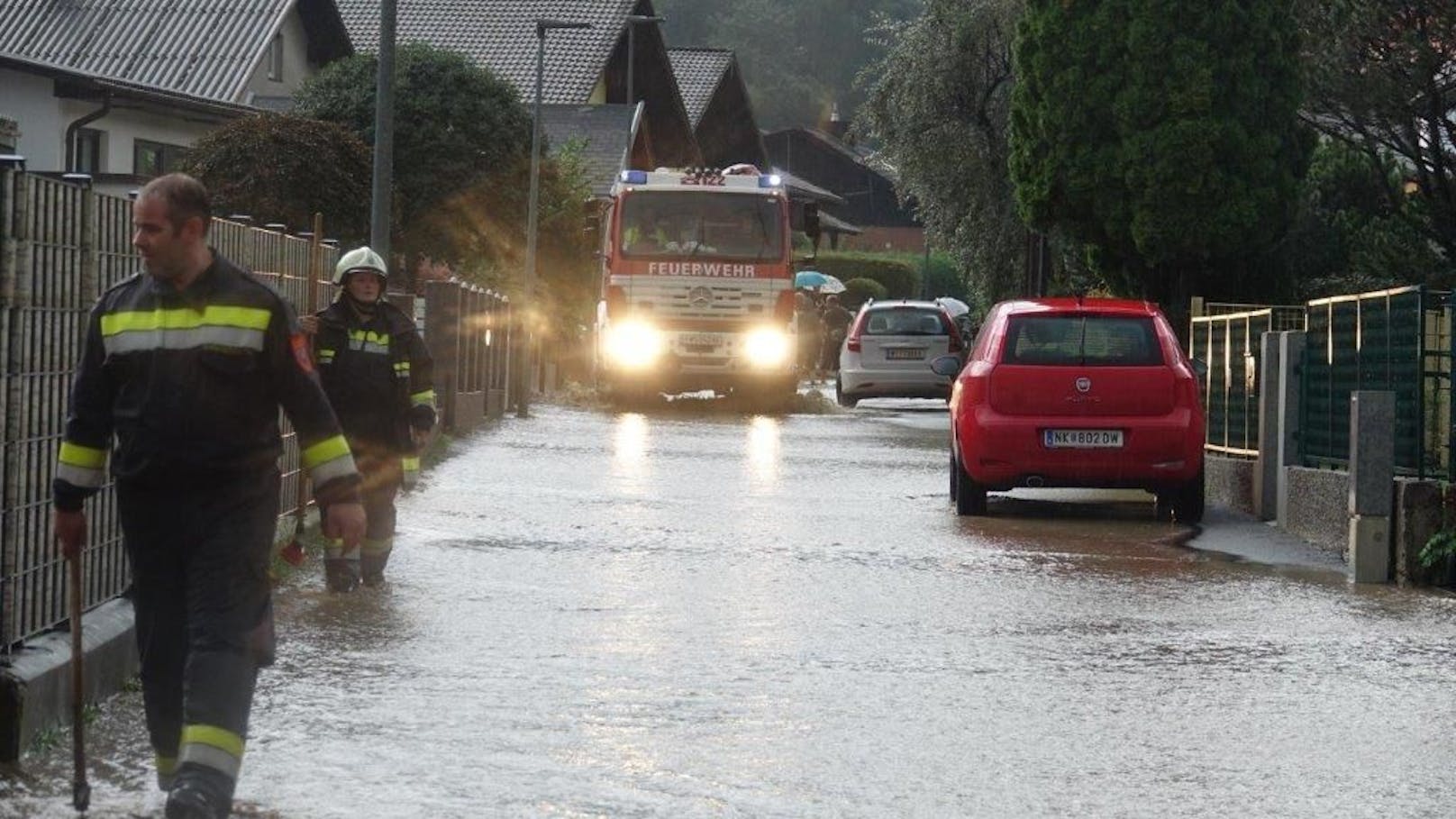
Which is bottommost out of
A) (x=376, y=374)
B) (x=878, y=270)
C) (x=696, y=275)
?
(x=376, y=374)

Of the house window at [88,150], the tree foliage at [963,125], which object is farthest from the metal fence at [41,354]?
the tree foliage at [963,125]

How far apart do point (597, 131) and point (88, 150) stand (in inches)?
1015

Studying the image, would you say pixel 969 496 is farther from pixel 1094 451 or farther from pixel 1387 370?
pixel 1387 370

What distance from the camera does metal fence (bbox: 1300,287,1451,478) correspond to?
47.0 ft

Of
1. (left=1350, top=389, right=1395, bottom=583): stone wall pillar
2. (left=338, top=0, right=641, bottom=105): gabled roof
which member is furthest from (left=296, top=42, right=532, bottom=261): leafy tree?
(left=1350, top=389, right=1395, bottom=583): stone wall pillar

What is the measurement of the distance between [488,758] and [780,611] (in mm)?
4174

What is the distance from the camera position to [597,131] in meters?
65.2

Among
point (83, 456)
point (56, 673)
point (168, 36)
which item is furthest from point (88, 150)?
point (83, 456)

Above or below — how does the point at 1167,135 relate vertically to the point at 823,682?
above

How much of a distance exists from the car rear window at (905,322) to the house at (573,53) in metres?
27.0

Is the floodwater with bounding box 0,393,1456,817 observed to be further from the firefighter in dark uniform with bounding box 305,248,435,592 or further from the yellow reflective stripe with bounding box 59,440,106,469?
the yellow reflective stripe with bounding box 59,440,106,469

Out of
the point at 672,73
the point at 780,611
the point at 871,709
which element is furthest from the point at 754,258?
the point at 672,73

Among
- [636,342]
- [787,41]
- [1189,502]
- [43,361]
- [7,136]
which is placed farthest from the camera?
[787,41]

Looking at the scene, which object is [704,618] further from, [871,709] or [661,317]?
[661,317]
